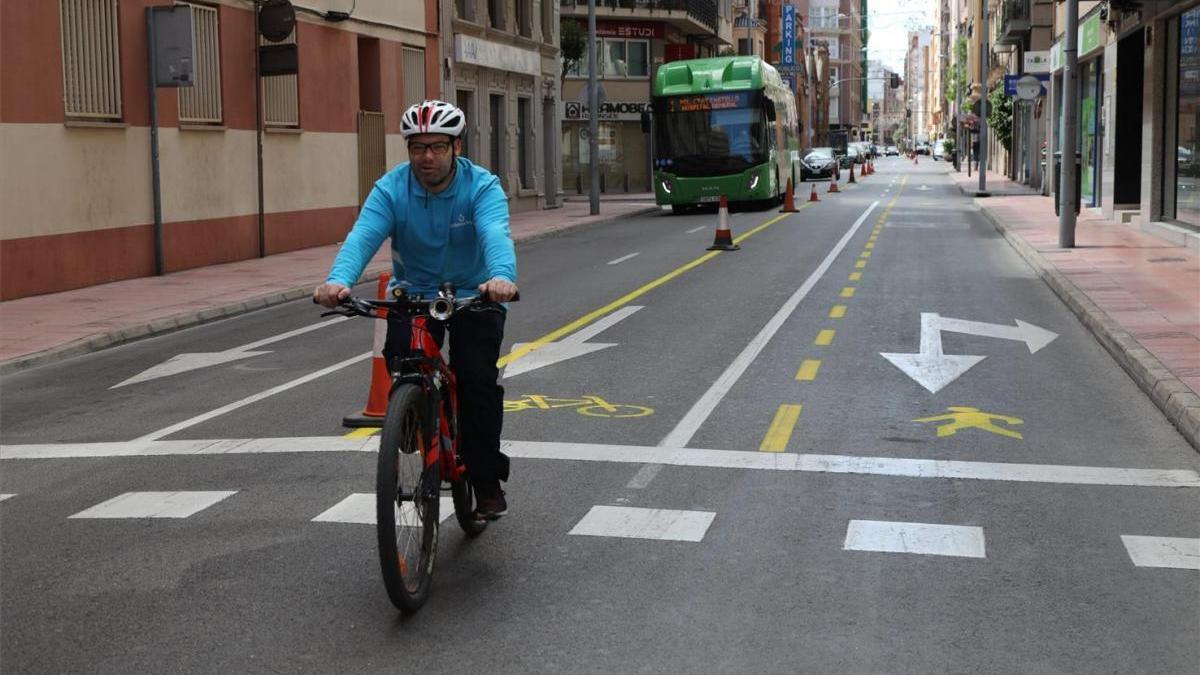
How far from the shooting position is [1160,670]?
462cm

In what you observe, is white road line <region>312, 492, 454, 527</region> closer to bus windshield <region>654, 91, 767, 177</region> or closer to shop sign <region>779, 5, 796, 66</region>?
bus windshield <region>654, 91, 767, 177</region>

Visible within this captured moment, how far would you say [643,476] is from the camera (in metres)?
7.43

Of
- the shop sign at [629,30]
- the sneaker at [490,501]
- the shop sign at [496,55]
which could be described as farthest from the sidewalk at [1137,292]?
the shop sign at [629,30]

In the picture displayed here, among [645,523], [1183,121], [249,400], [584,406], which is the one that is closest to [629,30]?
[1183,121]

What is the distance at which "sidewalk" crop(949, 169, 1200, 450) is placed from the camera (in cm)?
977

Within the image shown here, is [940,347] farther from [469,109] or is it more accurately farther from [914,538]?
[469,109]

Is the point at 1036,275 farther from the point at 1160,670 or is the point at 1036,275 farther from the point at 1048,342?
the point at 1160,670

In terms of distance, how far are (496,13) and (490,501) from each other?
110ft

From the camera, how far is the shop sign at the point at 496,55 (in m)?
34.4

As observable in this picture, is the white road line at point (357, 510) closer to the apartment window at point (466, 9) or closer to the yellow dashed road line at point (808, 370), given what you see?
the yellow dashed road line at point (808, 370)

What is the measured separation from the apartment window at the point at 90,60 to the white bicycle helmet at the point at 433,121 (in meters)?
13.8

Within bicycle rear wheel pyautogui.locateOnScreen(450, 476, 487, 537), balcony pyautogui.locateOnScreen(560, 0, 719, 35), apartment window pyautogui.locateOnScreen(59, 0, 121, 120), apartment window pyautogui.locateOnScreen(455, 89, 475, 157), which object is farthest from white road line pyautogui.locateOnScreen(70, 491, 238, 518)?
balcony pyautogui.locateOnScreen(560, 0, 719, 35)

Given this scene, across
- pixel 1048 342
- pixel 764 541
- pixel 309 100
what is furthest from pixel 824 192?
pixel 764 541

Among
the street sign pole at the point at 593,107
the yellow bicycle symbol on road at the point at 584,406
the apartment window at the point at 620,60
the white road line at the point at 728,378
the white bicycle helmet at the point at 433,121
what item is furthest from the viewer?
the apartment window at the point at 620,60
